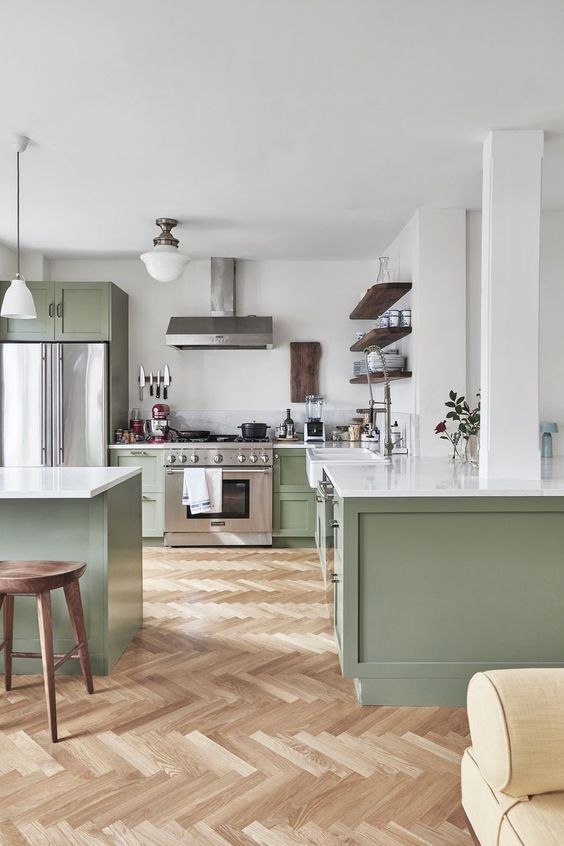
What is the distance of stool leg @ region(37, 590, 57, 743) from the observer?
Result: 7.71 ft

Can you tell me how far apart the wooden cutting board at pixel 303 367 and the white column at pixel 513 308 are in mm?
3065

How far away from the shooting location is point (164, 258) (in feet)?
14.6

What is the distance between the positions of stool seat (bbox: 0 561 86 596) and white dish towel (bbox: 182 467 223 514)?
2.65m

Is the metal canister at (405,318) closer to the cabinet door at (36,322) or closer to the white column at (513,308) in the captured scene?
the white column at (513,308)

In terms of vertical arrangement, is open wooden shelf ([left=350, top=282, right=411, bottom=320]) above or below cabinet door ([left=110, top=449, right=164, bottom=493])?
above

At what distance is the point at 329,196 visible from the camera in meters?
4.11

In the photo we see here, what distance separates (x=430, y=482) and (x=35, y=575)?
5.50 feet

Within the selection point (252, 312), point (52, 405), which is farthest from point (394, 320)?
point (52, 405)

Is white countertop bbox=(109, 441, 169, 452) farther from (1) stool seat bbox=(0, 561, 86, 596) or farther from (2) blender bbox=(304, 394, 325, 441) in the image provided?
(1) stool seat bbox=(0, 561, 86, 596)

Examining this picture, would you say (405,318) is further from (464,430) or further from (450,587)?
(450,587)

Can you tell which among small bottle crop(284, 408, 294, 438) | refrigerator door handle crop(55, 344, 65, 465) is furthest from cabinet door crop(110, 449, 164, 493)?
small bottle crop(284, 408, 294, 438)

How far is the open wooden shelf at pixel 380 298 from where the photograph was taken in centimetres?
452

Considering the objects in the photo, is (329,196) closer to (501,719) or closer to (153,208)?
(153,208)

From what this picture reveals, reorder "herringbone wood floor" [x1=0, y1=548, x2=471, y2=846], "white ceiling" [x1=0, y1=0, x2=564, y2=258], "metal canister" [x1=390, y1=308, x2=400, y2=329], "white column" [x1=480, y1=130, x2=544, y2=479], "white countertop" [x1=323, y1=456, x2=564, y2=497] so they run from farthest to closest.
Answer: "metal canister" [x1=390, y1=308, x2=400, y2=329], "white column" [x1=480, y1=130, x2=544, y2=479], "white countertop" [x1=323, y1=456, x2=564, y2=497], "white ceiling" [x1=0, y1=0, x2=564, y2=258], "herringbone wood floor" [x1=0, y1=548, x2=471, y2=846]
